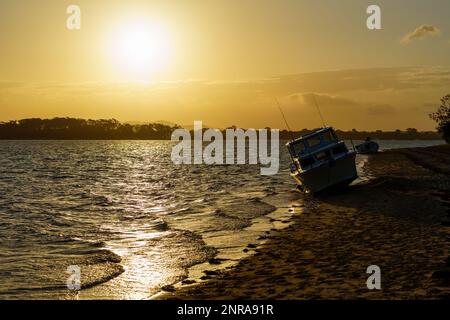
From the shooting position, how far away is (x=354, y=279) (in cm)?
1222

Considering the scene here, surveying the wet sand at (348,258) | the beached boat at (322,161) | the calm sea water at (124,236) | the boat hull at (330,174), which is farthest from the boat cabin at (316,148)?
the wet sand at (348,258)

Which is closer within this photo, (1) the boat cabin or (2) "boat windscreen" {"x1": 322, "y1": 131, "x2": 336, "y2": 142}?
(1) the boat cabin

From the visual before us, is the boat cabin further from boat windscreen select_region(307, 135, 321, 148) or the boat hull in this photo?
the boat hull

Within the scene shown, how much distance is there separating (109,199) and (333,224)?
24.8 meters

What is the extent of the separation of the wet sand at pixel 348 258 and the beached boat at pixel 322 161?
233 inches

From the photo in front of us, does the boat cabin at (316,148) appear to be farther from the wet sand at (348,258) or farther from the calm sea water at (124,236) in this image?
the wet sand at (348,258)

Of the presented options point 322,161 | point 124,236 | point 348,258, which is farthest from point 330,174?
point 348,258

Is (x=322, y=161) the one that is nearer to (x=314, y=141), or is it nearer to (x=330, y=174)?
(x=330, y=174)

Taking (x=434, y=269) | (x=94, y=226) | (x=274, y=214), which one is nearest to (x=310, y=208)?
(x=274, y=214)

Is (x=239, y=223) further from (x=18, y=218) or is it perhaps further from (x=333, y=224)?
(x=18, y=218)

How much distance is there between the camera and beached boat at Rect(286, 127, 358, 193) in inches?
1244

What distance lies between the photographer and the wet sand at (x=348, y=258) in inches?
448

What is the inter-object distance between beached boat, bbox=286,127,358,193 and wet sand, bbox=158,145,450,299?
5.92 metres

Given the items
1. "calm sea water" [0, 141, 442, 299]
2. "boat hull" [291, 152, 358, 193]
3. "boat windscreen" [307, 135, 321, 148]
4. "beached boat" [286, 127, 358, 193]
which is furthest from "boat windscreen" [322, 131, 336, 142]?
"calm sea water" [0, 141, 442, 299]
